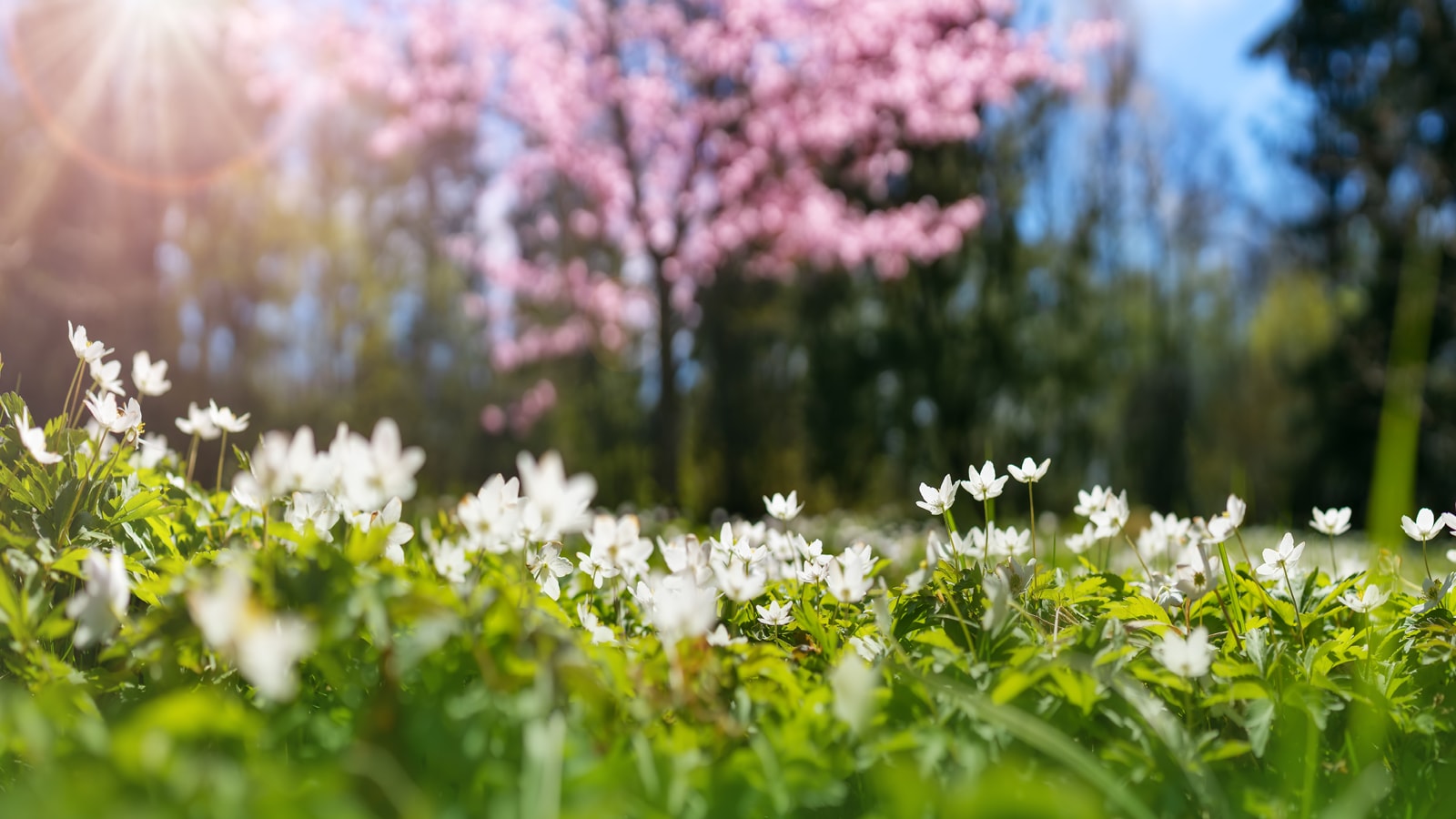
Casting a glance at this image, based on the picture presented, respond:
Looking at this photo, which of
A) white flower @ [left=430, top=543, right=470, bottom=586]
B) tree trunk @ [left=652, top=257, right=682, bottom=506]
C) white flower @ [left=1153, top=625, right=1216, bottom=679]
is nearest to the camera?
white flower @ [left=1153, top=625, right=1216, bottom=679]

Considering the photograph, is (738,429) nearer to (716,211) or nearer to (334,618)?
(716,211)

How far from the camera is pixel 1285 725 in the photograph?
1327 millimetres

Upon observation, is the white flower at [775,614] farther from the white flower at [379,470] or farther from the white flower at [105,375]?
the white flower at [105,375]

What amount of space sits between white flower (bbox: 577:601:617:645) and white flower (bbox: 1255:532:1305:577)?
123 centimetres

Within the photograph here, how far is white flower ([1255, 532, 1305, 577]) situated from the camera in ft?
5.70

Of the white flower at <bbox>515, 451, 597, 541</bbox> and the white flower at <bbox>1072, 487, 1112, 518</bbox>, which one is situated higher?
the white flower at <bbox>1072, 487, 1112, 518</bbox>

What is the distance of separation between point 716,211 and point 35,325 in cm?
881

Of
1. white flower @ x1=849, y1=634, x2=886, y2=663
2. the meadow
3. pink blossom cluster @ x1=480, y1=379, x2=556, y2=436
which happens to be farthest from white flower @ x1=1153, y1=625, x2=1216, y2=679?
pink blossom cluster @ x1=480, y1=379, x2=556, y2=436

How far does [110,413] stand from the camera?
5.20 ft

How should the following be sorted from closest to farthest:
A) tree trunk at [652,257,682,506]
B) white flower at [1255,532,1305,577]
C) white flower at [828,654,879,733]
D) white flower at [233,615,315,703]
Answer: white flower at [233,615,315,703] < white flower at [828,654,879,733] < white flower at [1255,532,1305,577] < tree trunk at [652,257,682,506]

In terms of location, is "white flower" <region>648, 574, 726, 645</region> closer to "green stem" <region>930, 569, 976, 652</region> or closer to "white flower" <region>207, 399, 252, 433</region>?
"green stem" <region>930, 569, 976, 652</region>

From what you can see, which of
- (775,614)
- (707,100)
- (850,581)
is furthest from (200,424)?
(707,100)

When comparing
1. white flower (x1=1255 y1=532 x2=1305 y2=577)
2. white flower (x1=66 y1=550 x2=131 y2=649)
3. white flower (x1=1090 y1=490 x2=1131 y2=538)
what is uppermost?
white flower (x1=1090 y1=490 x2=1131 y2=538)

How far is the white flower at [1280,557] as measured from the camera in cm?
174
